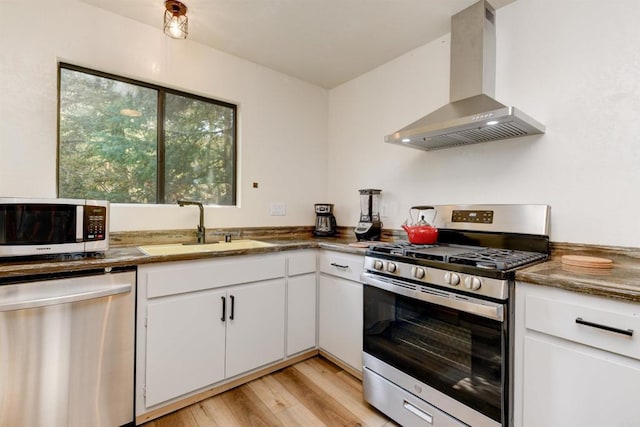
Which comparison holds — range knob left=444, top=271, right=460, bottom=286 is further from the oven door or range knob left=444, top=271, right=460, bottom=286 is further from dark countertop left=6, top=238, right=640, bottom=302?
dark countertop left=6, top=238, right=640, bottom=302

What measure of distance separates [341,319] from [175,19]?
228 centimetres

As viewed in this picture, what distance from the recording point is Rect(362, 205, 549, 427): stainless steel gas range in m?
1.25

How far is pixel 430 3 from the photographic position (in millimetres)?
1864

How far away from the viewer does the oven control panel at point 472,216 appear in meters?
1.89

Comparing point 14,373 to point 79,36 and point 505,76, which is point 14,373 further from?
point 505,76

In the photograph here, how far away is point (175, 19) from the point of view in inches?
76.9

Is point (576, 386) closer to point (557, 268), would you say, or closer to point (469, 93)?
point (557, 268)

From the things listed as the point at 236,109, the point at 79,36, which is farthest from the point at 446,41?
the point at 79,36

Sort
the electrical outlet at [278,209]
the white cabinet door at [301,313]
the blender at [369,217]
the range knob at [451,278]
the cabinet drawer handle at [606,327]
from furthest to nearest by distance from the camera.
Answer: the electrical outlet at [278,209] → the blender at [369,217] → the white cabinet door at [301,313] → the range knob at [451,278] → the cabinet drawer handle at [606,327]

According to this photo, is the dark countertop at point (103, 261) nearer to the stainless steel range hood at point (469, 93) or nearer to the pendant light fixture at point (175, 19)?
the stainless steel range hood at point (469, 93)

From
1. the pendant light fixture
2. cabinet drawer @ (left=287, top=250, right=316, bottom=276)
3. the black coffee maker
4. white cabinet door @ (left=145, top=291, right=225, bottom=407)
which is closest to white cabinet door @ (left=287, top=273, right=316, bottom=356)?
cabinet drawer @ (left=287, top=250, right=316, bottom=276)

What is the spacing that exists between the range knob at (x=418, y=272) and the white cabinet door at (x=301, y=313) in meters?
0.96

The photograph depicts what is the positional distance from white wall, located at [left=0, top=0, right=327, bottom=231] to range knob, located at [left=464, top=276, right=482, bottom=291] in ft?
5.95

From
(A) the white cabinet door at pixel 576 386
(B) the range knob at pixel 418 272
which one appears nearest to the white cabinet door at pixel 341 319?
(B) the range knob at pixel 418 272
